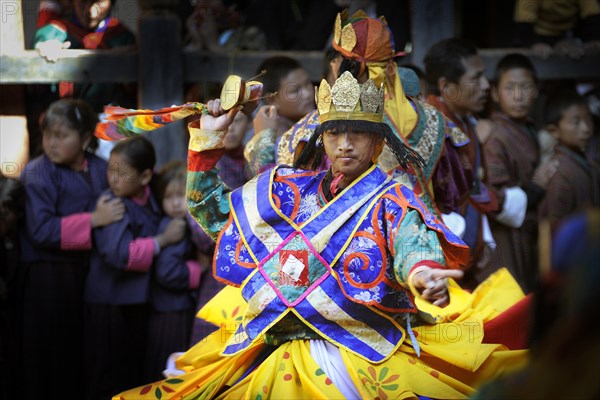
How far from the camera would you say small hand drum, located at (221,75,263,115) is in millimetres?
3836

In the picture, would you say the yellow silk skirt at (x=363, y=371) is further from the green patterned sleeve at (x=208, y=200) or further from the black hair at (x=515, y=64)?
the black hair at (x=515, y=64)

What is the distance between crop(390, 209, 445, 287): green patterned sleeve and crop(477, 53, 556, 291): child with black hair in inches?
107

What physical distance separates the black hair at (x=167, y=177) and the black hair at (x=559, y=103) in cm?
242

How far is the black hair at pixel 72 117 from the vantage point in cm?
597

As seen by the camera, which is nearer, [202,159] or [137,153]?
[202,159]

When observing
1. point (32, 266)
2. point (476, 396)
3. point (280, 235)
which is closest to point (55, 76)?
point (32, 266)

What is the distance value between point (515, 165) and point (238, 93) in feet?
10.5

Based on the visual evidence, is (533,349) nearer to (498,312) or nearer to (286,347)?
(286,347)

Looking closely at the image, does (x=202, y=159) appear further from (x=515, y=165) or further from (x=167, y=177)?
(x=515, y=165)

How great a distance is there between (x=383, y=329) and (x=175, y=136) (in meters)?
3.02

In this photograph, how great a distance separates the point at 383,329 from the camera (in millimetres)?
3865

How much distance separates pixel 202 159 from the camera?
12.9 feet

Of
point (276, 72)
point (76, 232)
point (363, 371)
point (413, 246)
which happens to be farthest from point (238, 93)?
point (76, 232)

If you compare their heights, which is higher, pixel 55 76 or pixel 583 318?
pixel 55 76
